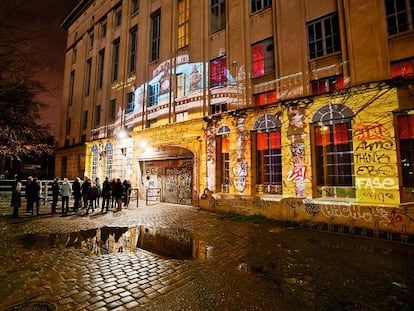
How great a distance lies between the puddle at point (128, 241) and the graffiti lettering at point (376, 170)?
6.26 metres

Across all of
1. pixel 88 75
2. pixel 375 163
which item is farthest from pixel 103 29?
pixel 375 163

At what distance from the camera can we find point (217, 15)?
46.8 ft

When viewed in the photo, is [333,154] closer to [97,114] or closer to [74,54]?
[97,114]

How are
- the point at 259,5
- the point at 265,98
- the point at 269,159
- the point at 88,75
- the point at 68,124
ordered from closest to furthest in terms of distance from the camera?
1. the point at 269,159
2. the point at 265,98
3. the point at 259,5
4. the point at 88,75
5. the point at 68,124

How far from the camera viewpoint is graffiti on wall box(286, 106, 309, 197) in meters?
9.51

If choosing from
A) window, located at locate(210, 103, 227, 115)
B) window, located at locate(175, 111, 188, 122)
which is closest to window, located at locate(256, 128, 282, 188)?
→ window, located at locate(210, 103, 227, 115)

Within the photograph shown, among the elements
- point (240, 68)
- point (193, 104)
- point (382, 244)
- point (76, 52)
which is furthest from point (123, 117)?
point (382, 244)

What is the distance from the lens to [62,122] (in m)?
27.4

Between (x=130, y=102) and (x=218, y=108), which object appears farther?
(x=130, y=102)

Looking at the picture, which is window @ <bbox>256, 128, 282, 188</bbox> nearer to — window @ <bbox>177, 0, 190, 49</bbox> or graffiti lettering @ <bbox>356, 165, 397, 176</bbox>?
graffiti lettering @ <bbox>356, 165, 397, 176</bbox>

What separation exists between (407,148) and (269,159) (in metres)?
5.12

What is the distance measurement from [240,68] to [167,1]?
9.52 m

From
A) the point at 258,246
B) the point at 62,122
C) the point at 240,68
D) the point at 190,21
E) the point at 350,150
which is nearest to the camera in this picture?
the point at 258,246

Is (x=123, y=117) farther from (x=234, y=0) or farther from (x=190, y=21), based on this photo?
(x=234, y=0)
